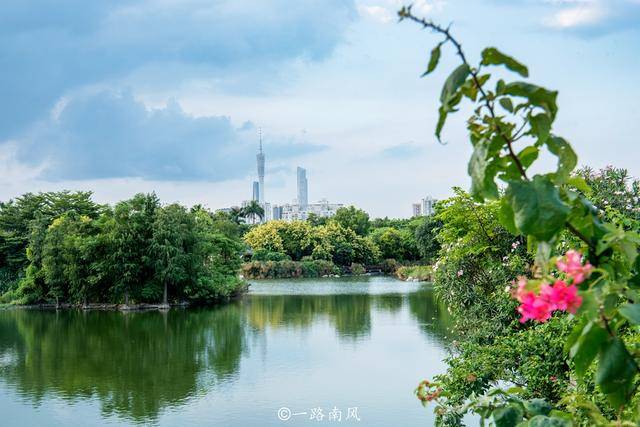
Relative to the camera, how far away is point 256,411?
802cm

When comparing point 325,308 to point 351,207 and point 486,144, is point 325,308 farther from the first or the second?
point 351,207

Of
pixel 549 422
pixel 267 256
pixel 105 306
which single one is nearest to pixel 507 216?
pixel 549 422

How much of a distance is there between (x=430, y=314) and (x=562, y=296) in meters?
15.5

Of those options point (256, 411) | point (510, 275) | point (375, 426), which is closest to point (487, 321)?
point (510, 275)

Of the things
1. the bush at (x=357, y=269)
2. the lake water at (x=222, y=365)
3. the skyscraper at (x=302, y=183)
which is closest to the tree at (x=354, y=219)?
the bush at (x=357, y=269)

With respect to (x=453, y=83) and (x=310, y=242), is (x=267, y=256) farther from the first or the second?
(x=453, y=83)

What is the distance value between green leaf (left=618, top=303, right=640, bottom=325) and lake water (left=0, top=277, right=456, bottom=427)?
22.6ft

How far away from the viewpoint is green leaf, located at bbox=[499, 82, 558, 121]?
732 millimetres

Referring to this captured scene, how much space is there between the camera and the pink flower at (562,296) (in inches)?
26.9

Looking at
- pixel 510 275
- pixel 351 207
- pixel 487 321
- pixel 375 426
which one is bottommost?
pixel 375 426


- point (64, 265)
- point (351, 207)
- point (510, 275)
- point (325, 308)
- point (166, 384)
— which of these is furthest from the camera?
point (351, 207)

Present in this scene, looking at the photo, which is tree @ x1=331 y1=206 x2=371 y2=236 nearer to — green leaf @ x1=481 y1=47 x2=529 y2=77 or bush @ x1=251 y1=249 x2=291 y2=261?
bush @ x1=251 y1=249 x2=291 y2=261

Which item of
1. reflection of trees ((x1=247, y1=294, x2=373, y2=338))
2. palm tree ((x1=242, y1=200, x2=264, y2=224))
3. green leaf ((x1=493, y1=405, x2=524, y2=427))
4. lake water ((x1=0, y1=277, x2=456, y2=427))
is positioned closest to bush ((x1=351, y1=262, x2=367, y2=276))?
palm tree ((x1=242, y1=200, x2=264, y2=224))

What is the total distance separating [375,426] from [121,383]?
441cm
